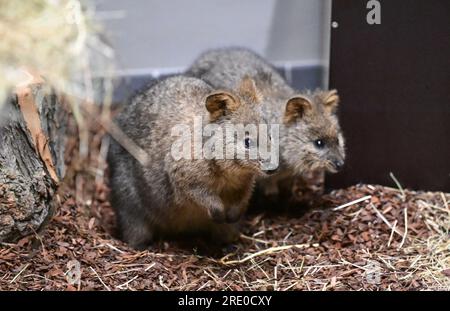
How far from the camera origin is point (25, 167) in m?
5.28

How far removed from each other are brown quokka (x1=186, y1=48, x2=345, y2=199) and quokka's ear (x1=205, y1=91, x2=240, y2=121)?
0.59 m

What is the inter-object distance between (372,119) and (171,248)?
1.92 m

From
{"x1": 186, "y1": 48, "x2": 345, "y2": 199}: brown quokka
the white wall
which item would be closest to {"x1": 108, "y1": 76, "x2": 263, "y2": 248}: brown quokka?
{"x1": 186, "y1": 48, "x2": 345, "y2": 199}: brown quokka

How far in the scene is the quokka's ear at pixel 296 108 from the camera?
607cm

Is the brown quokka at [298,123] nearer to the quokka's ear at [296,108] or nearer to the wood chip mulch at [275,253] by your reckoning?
the quokka's ear at [296,108]

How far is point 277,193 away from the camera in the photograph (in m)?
6.65

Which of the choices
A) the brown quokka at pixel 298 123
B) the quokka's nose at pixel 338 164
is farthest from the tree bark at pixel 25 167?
the quokka's nose at pixel 338 164

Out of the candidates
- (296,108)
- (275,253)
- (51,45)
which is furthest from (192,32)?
(275,253)
